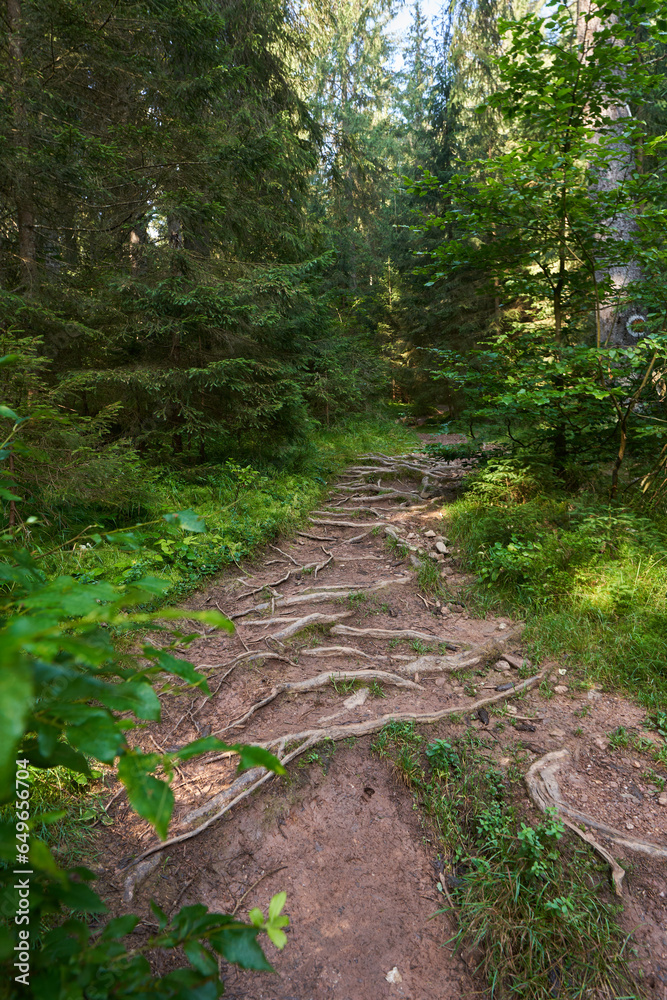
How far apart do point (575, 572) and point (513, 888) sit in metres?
2.92

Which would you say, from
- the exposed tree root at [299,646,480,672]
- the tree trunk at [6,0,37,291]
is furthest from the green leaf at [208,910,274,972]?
the tree trunk at [6,0,37,291]

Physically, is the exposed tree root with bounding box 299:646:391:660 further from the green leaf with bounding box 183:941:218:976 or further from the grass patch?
the green leaf with bounding box 183:941:218:976

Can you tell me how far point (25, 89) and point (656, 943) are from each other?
339 inches

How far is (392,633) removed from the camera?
4.29m

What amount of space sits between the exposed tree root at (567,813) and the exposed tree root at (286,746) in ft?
2.04

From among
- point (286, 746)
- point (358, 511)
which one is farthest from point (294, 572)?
point (286, 746)

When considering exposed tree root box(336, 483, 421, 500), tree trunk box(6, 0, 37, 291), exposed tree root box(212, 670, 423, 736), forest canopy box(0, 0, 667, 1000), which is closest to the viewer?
forest canopy box(0, 0, 667, 1000)

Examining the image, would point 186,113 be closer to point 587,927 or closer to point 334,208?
point 587,927

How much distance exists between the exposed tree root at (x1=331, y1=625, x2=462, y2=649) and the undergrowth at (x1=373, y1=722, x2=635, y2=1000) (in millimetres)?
1311

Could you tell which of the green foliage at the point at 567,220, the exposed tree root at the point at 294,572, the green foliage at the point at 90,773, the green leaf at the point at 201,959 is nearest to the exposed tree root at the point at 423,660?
the exposed tree root at the point at 294,572

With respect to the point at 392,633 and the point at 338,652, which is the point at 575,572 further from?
the point at 338,652

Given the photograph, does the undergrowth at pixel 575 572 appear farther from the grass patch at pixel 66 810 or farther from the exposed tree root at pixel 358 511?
the grass patch at pixel 66 810

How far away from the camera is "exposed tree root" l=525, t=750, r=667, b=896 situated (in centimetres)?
230

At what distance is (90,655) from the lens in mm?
681
